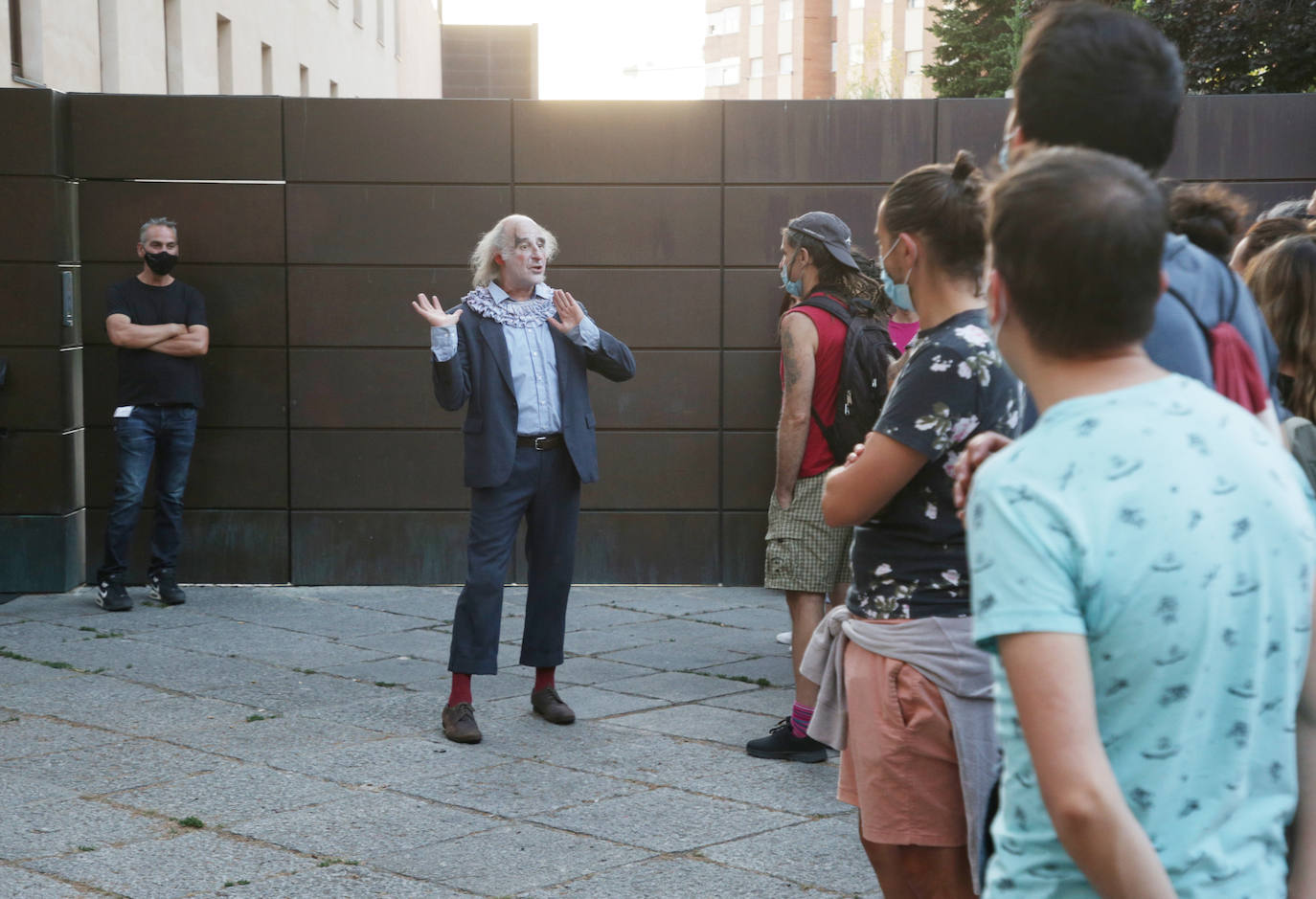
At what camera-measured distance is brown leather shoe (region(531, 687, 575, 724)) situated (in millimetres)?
5539

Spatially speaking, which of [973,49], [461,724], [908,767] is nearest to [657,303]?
[461,724]

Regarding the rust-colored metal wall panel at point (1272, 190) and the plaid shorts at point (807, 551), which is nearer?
the plaid shorts at point (807, 551)

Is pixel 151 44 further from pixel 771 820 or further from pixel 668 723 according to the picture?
pixel 771 820

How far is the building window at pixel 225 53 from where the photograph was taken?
1670 cm

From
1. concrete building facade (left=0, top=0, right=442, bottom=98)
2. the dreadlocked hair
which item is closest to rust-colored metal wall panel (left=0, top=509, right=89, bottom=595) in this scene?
concrete building facade (left=0, top=0, right=442, bottom=98)

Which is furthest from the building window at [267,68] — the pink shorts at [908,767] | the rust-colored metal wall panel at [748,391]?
the pink shorts at [908,767]

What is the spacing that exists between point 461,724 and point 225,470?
12.4ft

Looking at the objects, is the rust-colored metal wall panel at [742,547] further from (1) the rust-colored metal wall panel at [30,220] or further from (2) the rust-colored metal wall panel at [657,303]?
(1) the rust-colored metal wall panel at [30,220]

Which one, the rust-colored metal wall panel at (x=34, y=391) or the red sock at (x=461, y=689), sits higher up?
the rust-colored metal wall panel at (x=34, y=391)

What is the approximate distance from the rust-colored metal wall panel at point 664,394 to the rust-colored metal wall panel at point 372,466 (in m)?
0.94

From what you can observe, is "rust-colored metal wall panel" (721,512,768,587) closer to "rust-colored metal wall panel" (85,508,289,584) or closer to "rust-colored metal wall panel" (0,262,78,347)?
"rust-colored metal wall panel" (85,508,289,584)

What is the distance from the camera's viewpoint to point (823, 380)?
16.3ft

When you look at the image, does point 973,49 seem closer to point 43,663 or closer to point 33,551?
point 33,551

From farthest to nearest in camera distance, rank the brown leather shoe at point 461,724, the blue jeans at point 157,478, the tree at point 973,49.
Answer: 1. the tree at point 973,49
2. the blue jeans at point 157,478
3. the brown leather shoe at point 461,724
